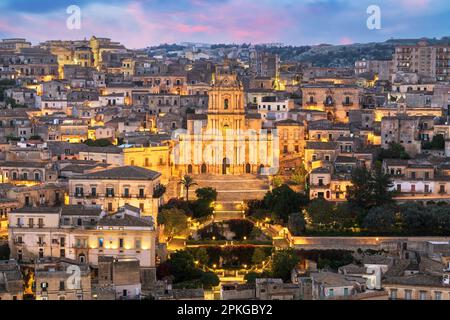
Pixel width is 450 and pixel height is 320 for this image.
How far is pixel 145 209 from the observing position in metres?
19.6

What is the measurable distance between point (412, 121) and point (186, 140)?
598 centimetres

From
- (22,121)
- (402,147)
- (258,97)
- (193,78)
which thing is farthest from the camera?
(193,78)

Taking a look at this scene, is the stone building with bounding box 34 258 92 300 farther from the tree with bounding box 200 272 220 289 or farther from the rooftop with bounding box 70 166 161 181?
the rooftop with bounding box 70 166 161 181

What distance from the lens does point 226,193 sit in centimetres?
2214

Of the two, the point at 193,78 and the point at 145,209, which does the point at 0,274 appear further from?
the point at 193,78

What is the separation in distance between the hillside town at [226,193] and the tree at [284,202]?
0.03m

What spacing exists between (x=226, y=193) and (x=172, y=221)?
11.8ft

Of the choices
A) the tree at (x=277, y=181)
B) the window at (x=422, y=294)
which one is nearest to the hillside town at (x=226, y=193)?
the window at (x=422, y=294)

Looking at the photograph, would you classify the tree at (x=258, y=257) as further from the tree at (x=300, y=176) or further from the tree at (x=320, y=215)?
the tree at (x=300, y=176)

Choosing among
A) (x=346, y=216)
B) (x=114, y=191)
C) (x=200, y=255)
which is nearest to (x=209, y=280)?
(x=200, y=255)

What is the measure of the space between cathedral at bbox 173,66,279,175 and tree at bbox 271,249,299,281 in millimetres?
7860

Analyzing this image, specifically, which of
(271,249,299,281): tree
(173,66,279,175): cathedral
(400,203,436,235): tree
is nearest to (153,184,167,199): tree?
(173,66,279,175): cathedral

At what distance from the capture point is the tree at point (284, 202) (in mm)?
19656
